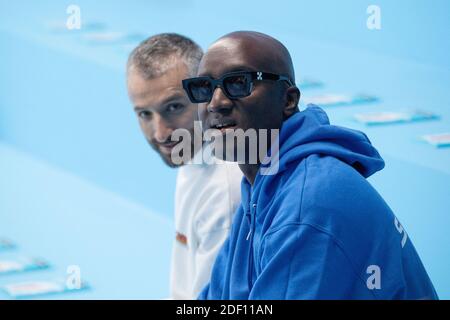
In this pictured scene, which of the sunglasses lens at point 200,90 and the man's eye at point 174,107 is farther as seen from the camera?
the man's eye at point 174,107

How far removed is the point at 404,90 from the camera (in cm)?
474

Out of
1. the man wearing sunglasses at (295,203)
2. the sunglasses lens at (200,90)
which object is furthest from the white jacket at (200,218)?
the sunglasses lens at (200,90)

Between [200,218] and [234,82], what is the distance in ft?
2.02

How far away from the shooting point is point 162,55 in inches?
115

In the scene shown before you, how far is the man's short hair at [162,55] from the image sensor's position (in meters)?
2.92

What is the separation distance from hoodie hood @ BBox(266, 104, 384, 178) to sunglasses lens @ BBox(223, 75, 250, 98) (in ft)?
0.38

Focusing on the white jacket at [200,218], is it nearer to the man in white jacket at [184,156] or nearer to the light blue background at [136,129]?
the man in white jacket at [184,156]

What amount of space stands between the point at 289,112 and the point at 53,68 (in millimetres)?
3730

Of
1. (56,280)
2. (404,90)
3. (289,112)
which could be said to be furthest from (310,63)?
(289,112)

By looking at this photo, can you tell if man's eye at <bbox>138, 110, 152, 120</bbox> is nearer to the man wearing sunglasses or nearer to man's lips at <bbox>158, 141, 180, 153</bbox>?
man's lips at <bbox>158, 141, 180, 153</bbox>

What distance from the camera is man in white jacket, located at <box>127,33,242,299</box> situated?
9.19 feet

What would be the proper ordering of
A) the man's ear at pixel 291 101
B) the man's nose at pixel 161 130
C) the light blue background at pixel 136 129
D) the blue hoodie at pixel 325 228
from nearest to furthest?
1. the blue hoodie at pixel 325 228
2. the man's ear at pixel 291 101
3. the man's nose at pixel 161 130
4. the light blue background at pixel 136 129
